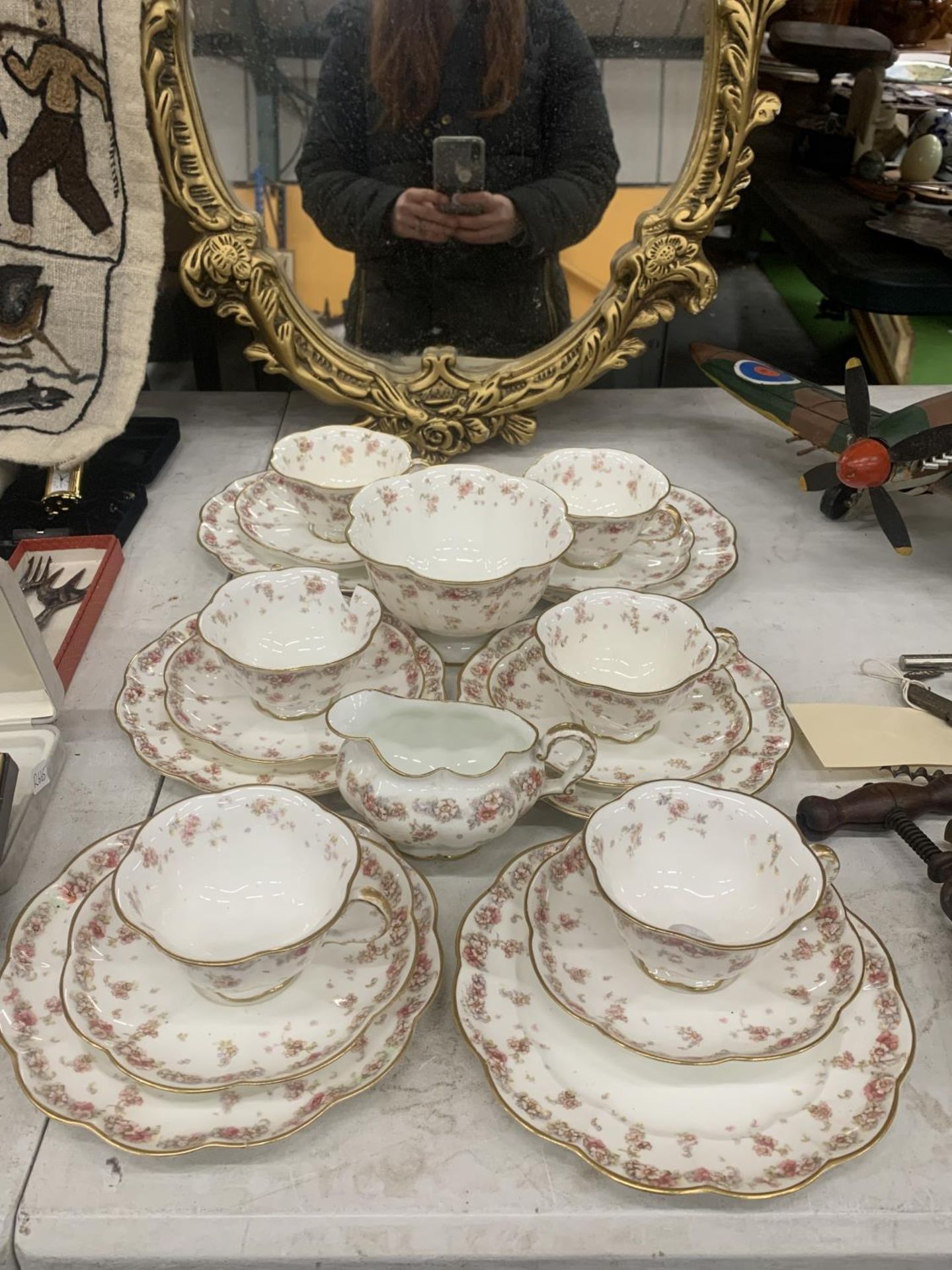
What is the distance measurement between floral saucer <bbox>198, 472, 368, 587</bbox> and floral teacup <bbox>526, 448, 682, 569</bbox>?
22cm

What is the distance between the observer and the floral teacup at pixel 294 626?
78 cm

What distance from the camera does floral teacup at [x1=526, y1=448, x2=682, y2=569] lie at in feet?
3.22

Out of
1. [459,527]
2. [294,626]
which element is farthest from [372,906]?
[459,527]

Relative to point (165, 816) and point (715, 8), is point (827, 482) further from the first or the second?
point (165, 816)

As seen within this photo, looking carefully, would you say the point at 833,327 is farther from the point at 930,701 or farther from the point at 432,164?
the point at 930,701

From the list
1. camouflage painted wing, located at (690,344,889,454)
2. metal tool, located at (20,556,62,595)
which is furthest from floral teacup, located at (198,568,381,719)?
camouflage painted wing, located at (690,344,889,454)

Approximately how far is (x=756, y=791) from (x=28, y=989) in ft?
1.64

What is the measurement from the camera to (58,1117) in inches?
20.2

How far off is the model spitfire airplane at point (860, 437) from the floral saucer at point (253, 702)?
44cm

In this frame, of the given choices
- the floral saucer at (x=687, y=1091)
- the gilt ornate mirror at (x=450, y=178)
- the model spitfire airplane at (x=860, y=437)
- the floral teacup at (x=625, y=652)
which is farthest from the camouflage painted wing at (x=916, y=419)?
the floral saucer at (x=687, y=1091)

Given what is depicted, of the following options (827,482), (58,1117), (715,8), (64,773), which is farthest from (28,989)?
(715,8)

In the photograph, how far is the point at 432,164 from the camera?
1.03 meters

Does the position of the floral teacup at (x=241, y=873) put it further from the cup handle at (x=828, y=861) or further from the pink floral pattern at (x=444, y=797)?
the cup handle at (x=828, y=861)

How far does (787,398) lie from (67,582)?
78 centimetres
